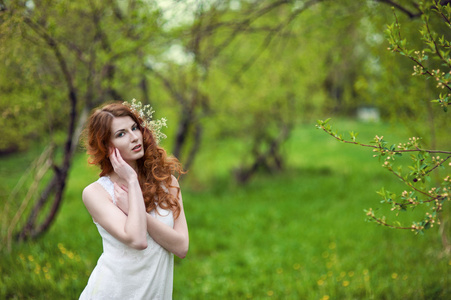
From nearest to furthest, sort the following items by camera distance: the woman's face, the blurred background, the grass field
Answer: the woman's face, the grass field, the blurred background

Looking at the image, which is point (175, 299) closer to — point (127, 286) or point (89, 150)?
point (127, 286)

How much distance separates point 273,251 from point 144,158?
3.86m

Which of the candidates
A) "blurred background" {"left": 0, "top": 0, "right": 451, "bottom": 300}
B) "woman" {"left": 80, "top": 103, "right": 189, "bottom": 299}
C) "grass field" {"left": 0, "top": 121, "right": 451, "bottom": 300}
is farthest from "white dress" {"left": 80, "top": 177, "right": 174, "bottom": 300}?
"grass field" {"left": 0, "top": 121, "right": 451, "bottom": 300}

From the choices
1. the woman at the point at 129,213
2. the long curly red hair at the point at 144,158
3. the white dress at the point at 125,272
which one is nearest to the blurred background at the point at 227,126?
the long curly red hair at the point at 144,158

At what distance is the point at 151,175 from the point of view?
2.27m

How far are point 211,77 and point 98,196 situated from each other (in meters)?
6.65

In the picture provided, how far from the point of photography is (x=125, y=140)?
2125 mm

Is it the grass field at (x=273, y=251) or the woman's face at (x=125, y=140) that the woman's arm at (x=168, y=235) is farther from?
the grass field at (x=273, y=251)

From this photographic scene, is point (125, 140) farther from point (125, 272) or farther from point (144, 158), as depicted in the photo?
point (125, 272)

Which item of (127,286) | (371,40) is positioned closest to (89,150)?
(127,286)

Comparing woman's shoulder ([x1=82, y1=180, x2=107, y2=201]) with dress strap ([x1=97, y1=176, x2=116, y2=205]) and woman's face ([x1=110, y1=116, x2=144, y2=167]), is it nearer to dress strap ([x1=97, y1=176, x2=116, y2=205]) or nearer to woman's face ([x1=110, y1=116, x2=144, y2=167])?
dress strap ([x1=97, y1=176, x2=116, y2=205])

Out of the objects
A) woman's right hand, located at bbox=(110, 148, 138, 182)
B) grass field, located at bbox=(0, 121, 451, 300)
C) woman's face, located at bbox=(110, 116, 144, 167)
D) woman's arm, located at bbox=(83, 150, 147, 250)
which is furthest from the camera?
grass field, located at bbox=(0, 121, 451, 300)

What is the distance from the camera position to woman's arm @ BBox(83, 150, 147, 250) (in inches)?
75.2

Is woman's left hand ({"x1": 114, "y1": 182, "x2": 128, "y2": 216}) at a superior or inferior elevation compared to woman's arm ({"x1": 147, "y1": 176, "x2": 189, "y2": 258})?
superior
